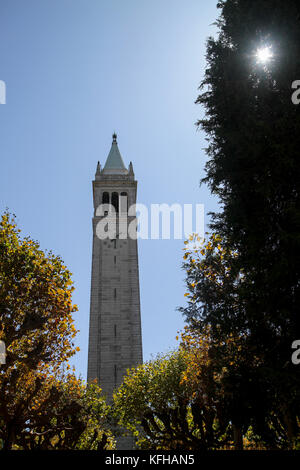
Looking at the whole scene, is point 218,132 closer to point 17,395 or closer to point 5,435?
point 5,435

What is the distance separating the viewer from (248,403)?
13148mm

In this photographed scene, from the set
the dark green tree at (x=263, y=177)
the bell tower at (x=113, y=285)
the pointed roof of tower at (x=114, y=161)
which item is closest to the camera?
the dark green tree at (x=263, y=177)

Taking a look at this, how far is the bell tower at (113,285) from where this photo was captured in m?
42.5

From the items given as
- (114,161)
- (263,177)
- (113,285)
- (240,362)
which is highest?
(114,161)

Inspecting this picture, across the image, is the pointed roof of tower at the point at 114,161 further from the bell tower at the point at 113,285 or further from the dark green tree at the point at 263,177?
the dark green tree at the point at 263,177

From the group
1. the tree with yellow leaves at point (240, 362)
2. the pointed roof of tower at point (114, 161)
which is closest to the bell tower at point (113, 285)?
the pointed roof of tower at point (114, 161)

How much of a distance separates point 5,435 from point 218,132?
1295cm

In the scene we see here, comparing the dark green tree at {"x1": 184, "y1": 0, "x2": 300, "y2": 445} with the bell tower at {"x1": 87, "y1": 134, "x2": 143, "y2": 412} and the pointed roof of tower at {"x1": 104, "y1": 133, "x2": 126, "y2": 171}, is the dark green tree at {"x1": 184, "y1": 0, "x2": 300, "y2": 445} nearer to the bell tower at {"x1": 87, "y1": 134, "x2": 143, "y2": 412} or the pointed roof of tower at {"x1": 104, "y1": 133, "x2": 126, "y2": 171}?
the bell tower at {"x1": 87, "y1": 134, "x2": 143, "y2": 412}

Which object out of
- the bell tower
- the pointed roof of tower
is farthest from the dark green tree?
the pointed roof of tower

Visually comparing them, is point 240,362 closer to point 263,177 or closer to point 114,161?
point 263,177

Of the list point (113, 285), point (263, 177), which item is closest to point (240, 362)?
point (263, 177)

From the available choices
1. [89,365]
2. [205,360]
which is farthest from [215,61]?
[89,365]

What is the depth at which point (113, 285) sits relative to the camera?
4769cm

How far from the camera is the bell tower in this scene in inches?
1674
